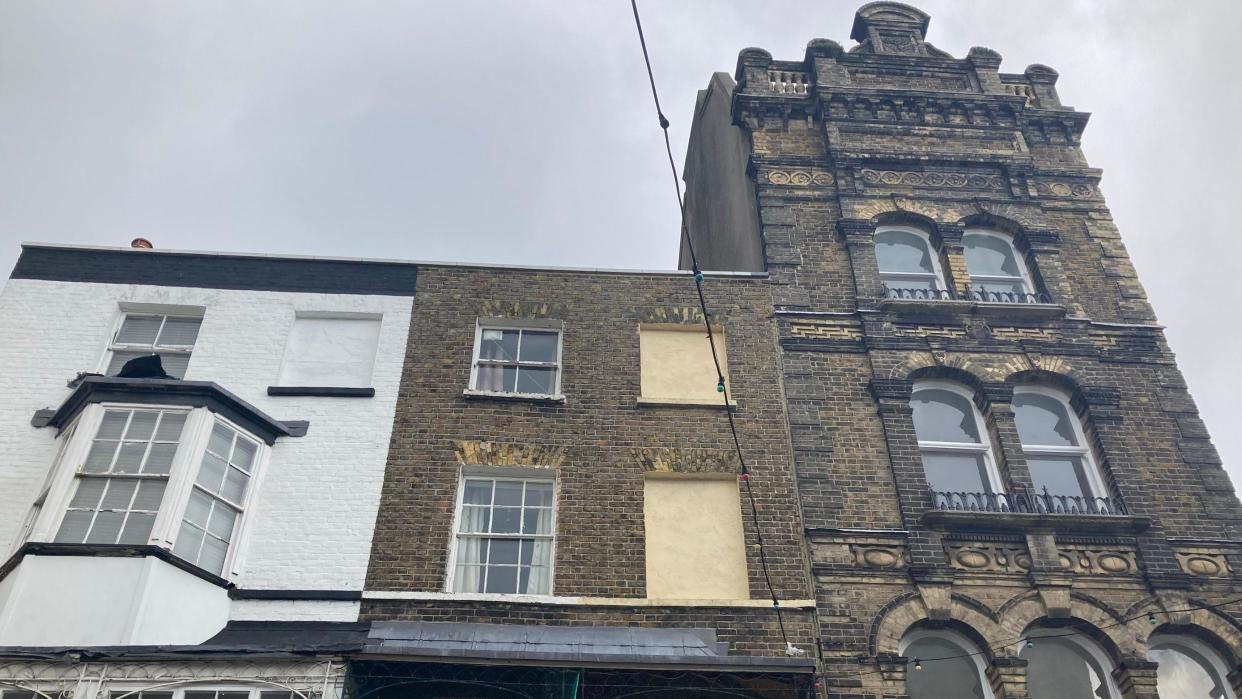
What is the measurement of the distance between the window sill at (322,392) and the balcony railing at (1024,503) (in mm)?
7954

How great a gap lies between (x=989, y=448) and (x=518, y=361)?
694 centimetres

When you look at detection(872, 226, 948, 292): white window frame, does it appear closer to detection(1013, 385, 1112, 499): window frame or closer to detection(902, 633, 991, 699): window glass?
detection(1013, 385, 1112, 499): window frame

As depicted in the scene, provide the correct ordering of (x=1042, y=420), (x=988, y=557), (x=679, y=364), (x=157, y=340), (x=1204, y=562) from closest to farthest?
(x=988, y=557) < (x=1204, y=562) < (x=1042, y=420) < (x=157, y=340) < (x=679, y=364)

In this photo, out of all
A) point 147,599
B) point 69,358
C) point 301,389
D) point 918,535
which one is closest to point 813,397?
point 918,535

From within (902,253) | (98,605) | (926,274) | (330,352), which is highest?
(902,253)

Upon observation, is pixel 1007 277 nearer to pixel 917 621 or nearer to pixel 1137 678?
pixel 917 621

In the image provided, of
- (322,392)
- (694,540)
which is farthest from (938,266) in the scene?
(322,392)

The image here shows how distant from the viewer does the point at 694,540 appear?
513 inches

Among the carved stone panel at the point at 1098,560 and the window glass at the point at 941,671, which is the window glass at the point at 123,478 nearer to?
the window glass at the point at 941,671

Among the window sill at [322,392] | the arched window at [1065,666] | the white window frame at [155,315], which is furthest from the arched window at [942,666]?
the white window frame at [155,315]

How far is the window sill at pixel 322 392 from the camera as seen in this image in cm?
1395

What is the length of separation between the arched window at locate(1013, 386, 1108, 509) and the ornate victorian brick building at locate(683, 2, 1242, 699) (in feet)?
0.14

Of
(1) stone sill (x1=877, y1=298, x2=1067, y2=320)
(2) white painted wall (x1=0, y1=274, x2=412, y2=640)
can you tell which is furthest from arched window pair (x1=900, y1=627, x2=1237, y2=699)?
(2) white painted wall (x1=0, y1=274, x2=412, y2=640)

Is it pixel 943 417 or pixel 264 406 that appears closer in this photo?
pixel 264 406
